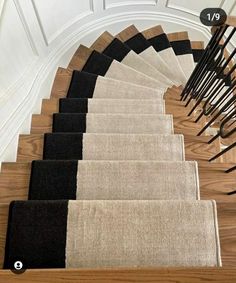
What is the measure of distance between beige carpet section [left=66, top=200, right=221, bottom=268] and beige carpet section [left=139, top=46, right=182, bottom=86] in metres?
2.07

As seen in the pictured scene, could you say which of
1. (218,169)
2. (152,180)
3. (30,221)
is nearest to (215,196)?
(218,169)

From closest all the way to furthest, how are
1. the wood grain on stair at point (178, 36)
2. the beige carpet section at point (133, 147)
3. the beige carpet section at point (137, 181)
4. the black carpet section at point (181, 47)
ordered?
1. the beige carpet section at point (137, 181)
2. the beige carpet section at point (133, 147)
3. the black carpet section at point (181, 47)
4. the wood grain on stair at point (178, 36)

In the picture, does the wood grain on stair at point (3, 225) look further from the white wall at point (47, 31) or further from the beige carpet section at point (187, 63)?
the beige carpet section at point (187, 63)

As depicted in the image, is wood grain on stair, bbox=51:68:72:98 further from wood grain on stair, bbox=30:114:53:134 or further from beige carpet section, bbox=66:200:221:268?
beige carpet section, bbox=66:200:221:268

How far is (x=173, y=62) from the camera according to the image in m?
3.19

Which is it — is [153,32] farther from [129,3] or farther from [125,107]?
[125,107]

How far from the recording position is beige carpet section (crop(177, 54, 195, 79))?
129 inches

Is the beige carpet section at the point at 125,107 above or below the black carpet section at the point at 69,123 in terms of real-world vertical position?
above

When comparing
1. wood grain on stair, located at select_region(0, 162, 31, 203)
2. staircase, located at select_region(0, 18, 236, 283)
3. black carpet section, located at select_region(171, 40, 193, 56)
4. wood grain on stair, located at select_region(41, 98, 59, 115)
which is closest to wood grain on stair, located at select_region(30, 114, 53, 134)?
staircase, located at select_region(0, 18, 236, 283)

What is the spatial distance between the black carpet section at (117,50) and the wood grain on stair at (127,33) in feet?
0.64

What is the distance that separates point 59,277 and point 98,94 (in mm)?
1863

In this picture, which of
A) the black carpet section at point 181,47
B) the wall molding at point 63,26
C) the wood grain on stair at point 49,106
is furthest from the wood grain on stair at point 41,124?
the black carpet section at point 181,47

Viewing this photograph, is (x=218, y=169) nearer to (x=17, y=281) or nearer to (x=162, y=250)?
(x=162, y=250)

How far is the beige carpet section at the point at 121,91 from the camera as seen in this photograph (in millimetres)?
2533
